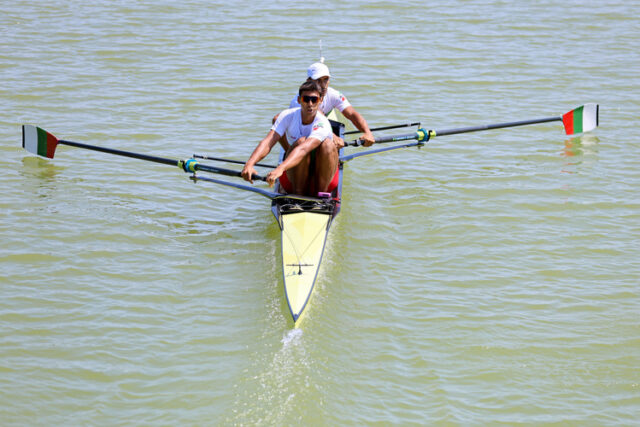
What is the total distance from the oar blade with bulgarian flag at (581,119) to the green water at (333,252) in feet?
0.64

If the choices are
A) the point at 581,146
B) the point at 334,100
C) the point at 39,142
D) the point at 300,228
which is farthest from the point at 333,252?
the point at 581,146

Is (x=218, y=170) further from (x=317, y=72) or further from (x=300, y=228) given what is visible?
(x=317, y=72)

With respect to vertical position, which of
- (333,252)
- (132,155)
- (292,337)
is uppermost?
(132,155)

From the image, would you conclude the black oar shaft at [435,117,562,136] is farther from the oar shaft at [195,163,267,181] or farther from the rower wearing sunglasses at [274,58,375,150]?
the oar shaft at [195,163,267,181]

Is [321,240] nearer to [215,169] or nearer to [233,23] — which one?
[215,169]

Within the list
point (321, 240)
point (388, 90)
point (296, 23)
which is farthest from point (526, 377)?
point (296, 23)

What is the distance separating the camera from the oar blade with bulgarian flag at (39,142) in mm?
8719

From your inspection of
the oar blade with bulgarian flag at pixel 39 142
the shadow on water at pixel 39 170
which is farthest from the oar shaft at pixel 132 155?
the shadow on water at pixel 39 170

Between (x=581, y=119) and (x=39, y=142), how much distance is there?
7.34 metres

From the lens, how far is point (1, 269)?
624 cm

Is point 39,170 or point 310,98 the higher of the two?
point 310,98

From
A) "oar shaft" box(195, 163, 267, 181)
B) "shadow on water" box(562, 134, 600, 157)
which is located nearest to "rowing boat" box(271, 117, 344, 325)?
"oar shaft" box(195, 163, 267, 181)

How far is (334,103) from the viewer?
8.27 metres

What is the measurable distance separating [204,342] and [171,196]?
313 cm
